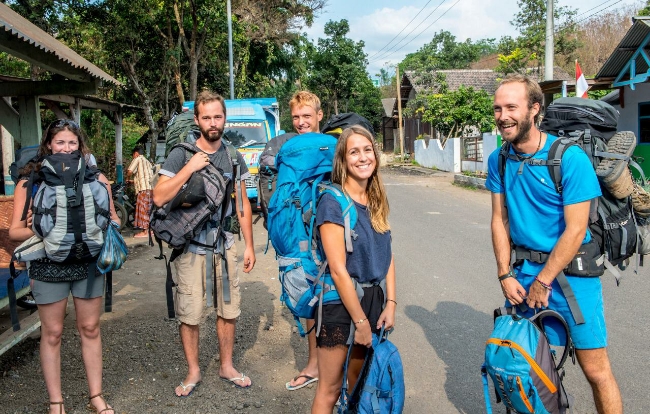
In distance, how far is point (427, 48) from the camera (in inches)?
1791

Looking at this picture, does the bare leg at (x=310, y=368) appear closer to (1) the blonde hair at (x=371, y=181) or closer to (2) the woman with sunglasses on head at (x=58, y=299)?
(2) the woman with sunglasses on head at (x=58, y=299)

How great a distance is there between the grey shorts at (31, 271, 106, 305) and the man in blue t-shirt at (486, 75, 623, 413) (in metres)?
2.37

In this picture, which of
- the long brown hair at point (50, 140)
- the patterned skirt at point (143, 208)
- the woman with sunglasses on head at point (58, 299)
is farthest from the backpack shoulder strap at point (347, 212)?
the patterned skirt at point (143, 208)

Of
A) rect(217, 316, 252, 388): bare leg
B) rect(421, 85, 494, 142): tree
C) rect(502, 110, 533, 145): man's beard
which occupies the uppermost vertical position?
rect(421, 85, 494, 142): tree

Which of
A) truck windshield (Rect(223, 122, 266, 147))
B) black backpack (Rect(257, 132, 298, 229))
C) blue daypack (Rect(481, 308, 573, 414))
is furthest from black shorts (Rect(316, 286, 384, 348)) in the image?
truck windshield (Rect(223, 122, 266, 147))

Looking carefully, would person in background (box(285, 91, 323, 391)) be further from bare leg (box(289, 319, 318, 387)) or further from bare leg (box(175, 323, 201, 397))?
bare leg (box(175, 323, 201, 397))

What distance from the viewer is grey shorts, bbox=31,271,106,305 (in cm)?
337

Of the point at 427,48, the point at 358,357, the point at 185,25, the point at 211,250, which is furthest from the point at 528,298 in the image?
the point at 427,48

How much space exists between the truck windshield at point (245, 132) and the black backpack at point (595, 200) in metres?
11.3

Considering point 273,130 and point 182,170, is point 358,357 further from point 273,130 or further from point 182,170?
point 273,130

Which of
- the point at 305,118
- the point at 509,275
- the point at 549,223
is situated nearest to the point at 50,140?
the point at 305,118

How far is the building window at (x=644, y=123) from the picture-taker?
1609 cm

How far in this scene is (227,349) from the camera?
4137mm

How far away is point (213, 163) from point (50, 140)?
3.25 ft
